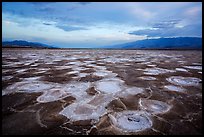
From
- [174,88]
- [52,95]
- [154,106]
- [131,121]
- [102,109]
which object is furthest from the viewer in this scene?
[174,88]

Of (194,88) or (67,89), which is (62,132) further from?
(194,88)

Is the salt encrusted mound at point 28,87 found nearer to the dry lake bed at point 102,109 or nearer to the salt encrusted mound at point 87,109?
the dry lake bed at point 102,109

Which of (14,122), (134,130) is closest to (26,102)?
(14,122)

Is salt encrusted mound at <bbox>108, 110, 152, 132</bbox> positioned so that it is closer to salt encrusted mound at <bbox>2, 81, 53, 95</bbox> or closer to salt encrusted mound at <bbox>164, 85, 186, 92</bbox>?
salt encrusted mound at <bbox>164, 85, 186, 92</bbox>

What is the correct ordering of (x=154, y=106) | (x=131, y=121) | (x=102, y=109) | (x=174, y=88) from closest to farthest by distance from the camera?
(x=131, y=121) < (x=102, y=109) < (x=154, y=106) < (x=174, y=88)

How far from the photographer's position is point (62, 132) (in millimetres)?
2383

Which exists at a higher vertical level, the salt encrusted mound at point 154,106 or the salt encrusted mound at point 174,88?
the salt encrusted mound at point 174,88

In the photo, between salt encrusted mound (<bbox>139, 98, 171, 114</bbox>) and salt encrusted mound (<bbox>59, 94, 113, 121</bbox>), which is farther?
salt encrusted mound (<bbox>139, 98, 171, 114</bbox>)

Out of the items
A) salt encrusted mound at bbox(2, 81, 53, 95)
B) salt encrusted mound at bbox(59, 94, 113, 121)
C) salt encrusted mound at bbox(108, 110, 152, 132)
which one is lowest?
salt encrusted mound at bbox(108, 110, 152, 132)

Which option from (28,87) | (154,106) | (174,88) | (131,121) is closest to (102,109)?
(131,121)

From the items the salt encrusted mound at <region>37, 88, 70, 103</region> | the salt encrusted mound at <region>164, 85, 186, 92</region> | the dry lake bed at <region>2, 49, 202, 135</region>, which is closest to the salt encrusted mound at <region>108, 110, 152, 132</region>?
the dry lake bed at <region>2, 49, 202, 135</region>

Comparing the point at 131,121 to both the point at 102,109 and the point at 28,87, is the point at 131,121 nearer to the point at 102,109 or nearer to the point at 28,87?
the point at 102,109

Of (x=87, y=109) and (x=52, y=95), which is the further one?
(x=52, y=95)

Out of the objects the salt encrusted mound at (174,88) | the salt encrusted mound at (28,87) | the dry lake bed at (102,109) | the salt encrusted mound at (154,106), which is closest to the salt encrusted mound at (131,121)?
the dry lake bed at (102,109)
